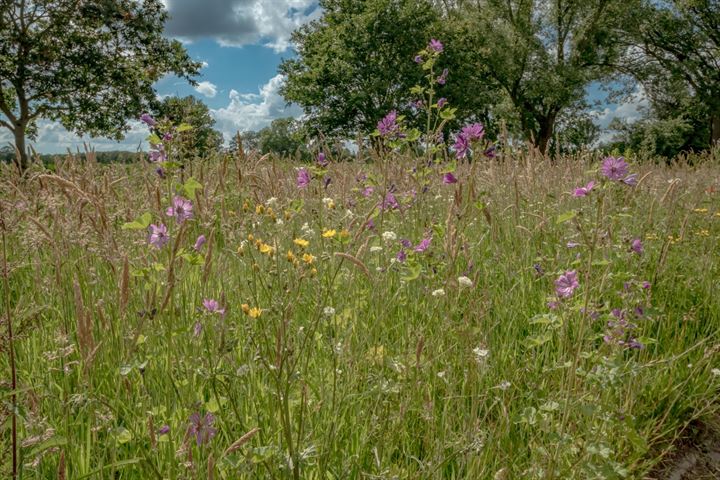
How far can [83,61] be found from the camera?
65.1 feet

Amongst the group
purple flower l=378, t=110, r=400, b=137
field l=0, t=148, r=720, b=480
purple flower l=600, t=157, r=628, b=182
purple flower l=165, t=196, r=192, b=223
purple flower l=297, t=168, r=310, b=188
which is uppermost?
purple flower l=378, t=110, r=400, b=137

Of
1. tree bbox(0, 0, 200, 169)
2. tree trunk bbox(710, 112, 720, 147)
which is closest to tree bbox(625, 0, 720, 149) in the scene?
tree trunk bbox(710, 112, 720, 147)

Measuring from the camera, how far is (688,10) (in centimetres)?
2811

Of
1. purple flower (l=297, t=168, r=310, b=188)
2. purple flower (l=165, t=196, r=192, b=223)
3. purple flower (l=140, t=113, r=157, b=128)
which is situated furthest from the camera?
purple flower (l=297, t=168, r=310, b=188)

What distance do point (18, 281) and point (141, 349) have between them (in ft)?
6.53

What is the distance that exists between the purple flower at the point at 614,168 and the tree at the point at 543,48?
97.3 ft

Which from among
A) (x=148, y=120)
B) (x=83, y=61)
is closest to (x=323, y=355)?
(x=148, y=120)

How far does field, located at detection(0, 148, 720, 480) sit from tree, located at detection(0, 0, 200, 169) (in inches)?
728

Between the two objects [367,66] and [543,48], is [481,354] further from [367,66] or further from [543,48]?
[543,48]

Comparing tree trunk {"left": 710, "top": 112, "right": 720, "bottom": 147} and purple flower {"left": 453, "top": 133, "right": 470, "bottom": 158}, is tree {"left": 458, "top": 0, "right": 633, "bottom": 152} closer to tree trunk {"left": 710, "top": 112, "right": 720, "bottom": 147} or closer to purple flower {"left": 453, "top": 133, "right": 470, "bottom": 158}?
tree trunk {"left": 710, "top": 112, "right": 720, "bottom": 147}

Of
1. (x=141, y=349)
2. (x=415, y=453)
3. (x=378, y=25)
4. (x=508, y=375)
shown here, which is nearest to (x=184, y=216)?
(x=141, y=349)

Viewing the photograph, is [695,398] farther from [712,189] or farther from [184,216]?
[712,189]

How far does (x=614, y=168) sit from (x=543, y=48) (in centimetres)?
3218

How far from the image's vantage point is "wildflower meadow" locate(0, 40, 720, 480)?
57.9 inches
